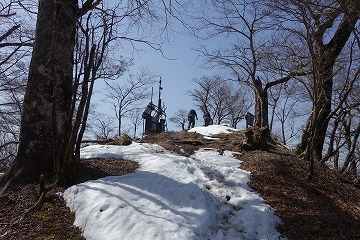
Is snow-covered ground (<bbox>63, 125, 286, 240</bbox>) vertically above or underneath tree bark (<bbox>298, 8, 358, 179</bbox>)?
underneath

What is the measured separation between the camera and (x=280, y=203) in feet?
14.8

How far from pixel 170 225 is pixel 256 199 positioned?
177 centimetres

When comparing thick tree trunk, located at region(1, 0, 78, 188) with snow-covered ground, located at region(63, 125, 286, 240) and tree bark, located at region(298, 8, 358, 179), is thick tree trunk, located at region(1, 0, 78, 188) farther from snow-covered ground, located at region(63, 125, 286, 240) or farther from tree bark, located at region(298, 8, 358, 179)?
tree bark, located at region(298, 8, 358, 179)

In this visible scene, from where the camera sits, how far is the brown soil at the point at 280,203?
3.51m

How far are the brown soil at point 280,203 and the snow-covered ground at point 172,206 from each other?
21 cm

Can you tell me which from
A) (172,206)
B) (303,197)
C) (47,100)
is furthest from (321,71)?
(47,100)

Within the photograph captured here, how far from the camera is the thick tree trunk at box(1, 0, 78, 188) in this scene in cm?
469

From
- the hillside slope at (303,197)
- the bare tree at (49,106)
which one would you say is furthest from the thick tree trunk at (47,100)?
the hillside slope at (303,197)

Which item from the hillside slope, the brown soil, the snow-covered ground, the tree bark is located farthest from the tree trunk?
the snow-covered ground

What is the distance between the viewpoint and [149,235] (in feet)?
10.6

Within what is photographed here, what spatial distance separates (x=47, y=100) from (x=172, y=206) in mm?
2750

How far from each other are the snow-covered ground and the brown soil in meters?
0.21

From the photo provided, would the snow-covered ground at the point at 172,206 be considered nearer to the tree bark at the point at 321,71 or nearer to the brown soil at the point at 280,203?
the brown soil at the point at 280,203

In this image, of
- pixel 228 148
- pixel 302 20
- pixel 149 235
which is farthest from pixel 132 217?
pixel 228 148
